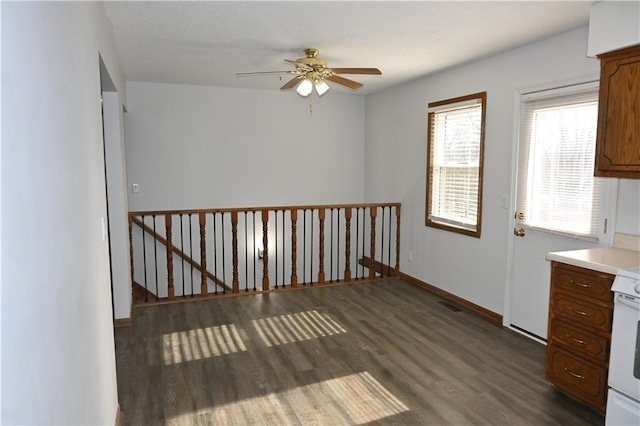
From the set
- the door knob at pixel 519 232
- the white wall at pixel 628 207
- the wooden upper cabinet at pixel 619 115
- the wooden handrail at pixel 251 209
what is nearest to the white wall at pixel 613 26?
the wooden upper cabinet at pixel 619 115

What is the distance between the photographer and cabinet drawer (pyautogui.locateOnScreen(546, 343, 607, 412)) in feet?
8.38

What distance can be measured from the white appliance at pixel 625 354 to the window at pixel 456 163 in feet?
6.66

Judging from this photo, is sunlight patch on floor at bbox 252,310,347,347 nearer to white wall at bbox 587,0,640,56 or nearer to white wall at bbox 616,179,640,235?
white wall at bbox 616,179,640,235

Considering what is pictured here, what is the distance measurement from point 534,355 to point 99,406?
3101 mm

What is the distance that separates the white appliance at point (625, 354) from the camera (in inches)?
89.5

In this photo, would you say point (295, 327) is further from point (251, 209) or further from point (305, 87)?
point (305, 87)

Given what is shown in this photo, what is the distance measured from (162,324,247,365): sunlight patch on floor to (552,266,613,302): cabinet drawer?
2383 mm

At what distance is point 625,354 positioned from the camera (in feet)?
7.67

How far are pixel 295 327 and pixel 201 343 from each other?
2.80 ft

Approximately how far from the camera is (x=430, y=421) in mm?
2562

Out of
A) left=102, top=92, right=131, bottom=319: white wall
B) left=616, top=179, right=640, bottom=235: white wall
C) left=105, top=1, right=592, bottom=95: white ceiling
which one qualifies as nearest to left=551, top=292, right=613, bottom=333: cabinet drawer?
left=616, top=179, right=640, bottom=235: white wall

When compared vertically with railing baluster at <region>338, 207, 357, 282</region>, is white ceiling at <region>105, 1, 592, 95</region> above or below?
above

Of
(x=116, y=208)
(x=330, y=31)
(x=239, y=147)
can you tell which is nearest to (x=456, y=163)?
(x=330, y=31)

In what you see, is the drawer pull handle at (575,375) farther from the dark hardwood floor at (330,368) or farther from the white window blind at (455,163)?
the white window blind at (455,163)
